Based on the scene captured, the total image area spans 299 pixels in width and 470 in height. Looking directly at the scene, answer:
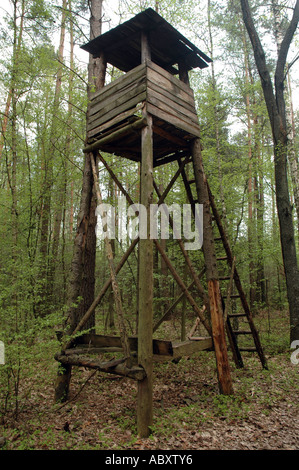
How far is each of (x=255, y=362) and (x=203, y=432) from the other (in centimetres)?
381

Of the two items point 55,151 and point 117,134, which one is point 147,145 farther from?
point 55,151

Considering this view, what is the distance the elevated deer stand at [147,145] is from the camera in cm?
414

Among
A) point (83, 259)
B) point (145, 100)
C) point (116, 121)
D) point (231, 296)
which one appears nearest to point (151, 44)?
point (145, 100)

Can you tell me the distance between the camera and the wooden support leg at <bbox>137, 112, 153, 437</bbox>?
3.88 meters

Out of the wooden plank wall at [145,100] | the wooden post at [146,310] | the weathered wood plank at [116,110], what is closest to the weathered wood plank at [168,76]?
the wooden plank wall at [145,100]

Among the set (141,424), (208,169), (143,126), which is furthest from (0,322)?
(208,169)

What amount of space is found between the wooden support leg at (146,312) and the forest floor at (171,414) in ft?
0.84

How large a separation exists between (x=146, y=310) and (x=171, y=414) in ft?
5.72

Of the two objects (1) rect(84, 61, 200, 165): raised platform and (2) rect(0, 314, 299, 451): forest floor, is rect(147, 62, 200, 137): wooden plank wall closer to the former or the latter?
(1) rect(84, 61, 200, 165): raised platform

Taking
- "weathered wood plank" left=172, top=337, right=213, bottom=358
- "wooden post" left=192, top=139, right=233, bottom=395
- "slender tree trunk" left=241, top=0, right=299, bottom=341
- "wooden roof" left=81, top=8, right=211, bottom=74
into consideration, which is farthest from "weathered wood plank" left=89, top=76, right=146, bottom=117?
"slender tree trunk" left=241, top=0, right=299, bottom=341

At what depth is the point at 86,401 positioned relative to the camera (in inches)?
193

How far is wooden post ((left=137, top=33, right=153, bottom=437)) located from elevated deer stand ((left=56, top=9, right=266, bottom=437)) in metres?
0.01

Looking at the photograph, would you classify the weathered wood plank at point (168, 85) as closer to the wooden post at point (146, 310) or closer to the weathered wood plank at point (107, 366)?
the wooden post at point (146, 310)

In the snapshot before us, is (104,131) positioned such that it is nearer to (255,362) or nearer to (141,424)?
(141,424)
